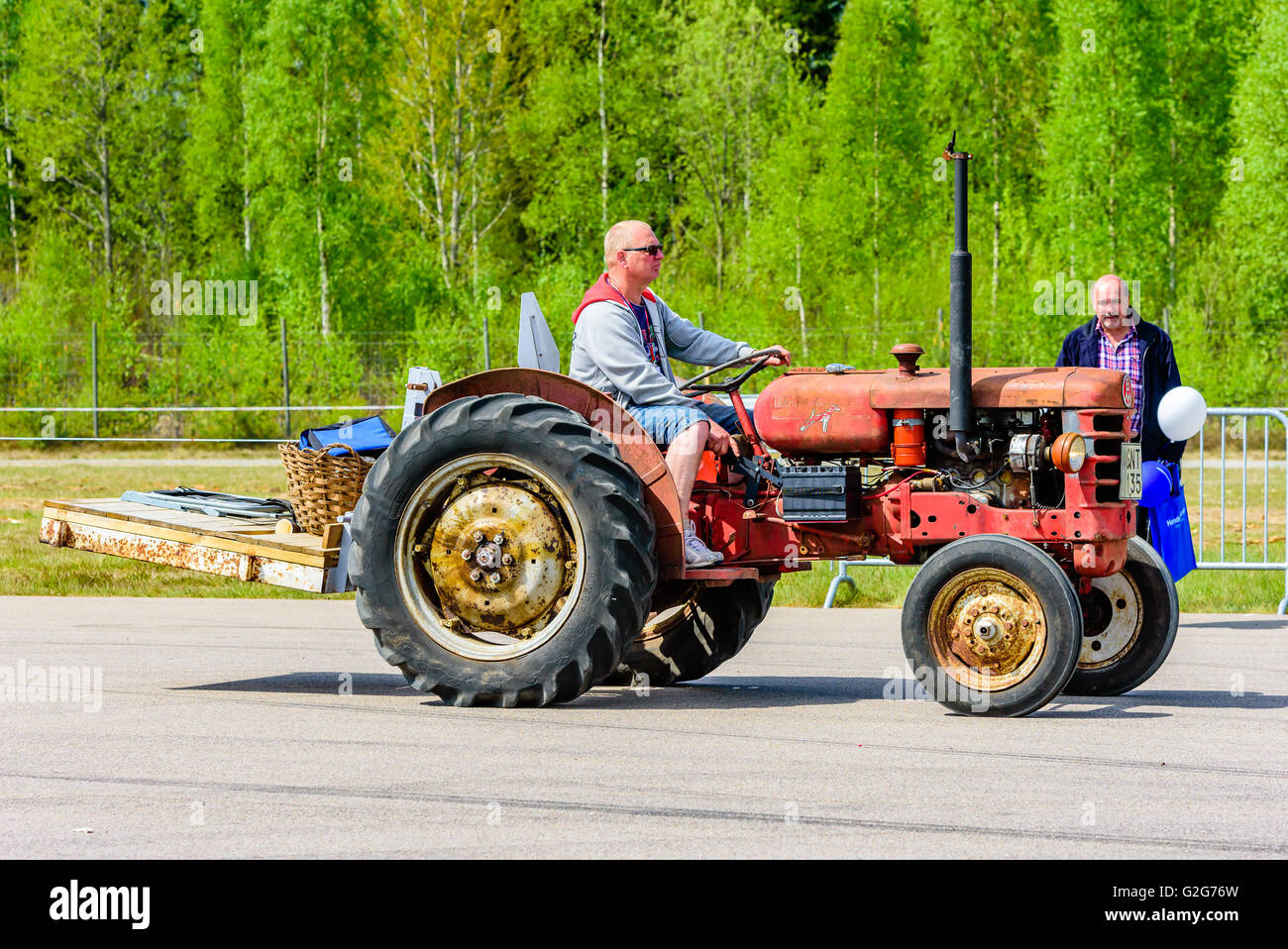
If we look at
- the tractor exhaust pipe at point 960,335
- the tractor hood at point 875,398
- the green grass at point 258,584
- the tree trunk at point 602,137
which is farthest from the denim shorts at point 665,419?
the tree trunk at point 602,137

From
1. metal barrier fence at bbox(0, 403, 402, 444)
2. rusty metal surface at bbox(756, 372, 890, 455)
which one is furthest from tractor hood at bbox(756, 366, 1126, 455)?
metal barrier fence at bbox(0, 403, 402, 444)

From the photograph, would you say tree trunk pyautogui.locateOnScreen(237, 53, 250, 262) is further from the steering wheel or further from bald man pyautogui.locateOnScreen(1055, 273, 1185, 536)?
the steering wheel

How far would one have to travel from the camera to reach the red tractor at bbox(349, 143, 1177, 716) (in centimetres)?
680

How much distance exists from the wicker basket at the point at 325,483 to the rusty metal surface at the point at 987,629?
2669 mm

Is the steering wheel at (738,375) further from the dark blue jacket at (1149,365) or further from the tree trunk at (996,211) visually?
the tree trunk at (996,211)

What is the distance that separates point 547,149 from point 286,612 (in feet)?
111

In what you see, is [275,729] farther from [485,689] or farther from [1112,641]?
[1112,641]

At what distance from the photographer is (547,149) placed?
4397cm

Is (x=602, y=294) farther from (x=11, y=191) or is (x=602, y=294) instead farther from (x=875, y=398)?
(x=11, y=191)

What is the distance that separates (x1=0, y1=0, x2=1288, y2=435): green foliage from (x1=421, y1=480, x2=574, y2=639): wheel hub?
22.3 meters

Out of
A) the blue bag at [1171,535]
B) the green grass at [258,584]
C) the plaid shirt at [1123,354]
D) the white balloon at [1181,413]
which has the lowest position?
the green grass at [258,584]

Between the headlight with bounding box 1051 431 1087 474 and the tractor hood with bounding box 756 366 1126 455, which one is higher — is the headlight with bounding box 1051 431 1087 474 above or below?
below

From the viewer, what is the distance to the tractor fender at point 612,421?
7051 mm

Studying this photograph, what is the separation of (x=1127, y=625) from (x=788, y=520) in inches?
63.6
